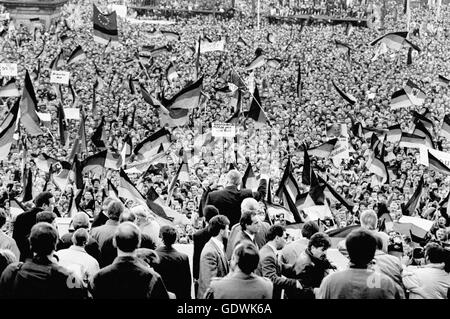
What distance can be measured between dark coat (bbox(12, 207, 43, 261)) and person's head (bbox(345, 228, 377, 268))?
3775 mm

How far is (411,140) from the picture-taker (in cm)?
1966

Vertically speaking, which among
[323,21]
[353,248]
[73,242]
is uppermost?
[353,248]

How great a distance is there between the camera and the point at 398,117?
28.9 m

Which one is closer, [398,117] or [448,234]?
[448,234]

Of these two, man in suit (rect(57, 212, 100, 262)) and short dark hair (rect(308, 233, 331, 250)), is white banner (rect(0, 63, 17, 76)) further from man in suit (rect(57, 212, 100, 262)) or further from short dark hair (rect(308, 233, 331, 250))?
short dark hair (rect(308, 233, 331, 250))

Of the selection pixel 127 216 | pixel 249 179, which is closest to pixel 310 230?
pixel 127 216

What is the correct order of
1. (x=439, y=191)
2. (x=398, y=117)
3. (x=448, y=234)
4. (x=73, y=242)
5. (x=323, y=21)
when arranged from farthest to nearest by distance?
(x=323, y=21) < (x=398, y=117) < (x=439, y=191) < (x=448, y=234) < (x=73, y=242)

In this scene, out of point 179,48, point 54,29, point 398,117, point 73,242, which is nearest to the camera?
point 73,242

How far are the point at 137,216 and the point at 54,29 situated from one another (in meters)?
36.2

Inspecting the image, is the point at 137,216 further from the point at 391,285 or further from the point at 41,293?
the point at 391,285

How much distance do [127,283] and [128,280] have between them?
2 centimetres

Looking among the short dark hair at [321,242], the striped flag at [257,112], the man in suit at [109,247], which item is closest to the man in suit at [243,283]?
the short dark hair at [321,242]

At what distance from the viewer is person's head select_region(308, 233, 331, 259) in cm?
732
